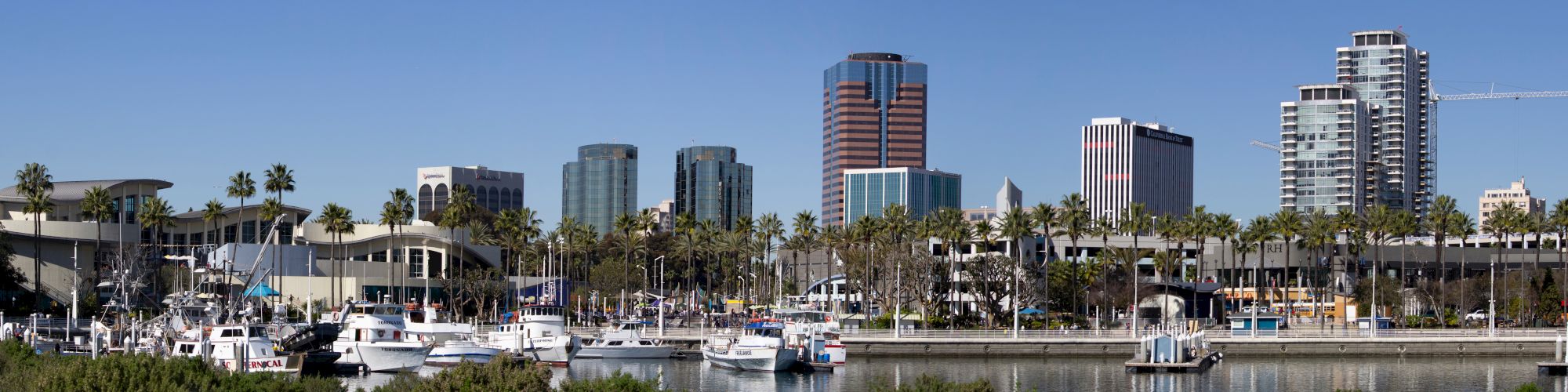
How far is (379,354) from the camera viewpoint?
78.9 meters

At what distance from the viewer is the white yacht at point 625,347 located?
92688mm

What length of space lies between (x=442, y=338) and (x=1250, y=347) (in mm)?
44771

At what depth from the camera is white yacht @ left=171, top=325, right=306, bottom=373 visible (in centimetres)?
7012

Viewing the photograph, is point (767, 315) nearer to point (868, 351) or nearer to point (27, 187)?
point (868, 351)

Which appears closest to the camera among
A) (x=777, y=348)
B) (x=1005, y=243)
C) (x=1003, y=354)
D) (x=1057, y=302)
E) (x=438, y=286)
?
(x=777, y=348)

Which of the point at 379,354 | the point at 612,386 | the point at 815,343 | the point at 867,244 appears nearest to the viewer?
the point at 612,386

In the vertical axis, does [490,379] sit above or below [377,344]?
above

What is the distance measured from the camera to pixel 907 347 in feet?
311

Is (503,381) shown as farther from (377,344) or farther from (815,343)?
(815,343)

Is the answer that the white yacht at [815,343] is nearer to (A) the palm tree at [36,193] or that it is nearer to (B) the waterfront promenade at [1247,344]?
(B) the waterfront promenade at [1247,344]

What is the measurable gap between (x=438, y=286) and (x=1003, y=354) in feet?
246

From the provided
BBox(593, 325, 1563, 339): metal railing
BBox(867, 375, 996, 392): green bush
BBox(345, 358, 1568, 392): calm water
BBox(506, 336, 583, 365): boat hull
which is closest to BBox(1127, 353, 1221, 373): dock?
BBox(345, 358, 1568, 392): calm water

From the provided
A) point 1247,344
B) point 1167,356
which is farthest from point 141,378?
point 1247,344

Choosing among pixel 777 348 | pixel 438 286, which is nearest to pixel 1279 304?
pixel 438 286
